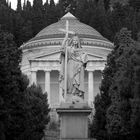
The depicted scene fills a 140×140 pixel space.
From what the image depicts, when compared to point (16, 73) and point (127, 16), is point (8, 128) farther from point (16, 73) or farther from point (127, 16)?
point (127, 16)

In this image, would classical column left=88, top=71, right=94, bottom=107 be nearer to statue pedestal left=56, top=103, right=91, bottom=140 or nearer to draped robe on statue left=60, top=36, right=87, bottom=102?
draped robe on statue left=60, top=36, right=87, bottom=102

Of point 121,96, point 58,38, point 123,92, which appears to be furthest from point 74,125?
point 58,38

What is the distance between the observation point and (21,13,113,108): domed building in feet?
349

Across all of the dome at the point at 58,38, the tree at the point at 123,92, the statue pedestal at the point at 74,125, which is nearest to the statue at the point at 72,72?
the statue pedestal at the point at 74,125

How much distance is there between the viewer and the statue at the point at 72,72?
29984 millimetres

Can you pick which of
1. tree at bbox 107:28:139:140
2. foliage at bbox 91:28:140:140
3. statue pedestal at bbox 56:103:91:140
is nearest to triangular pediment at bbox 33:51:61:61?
foliage at bbox 91:28:140:140

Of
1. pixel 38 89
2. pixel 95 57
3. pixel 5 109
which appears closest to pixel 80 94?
pixel 5 109

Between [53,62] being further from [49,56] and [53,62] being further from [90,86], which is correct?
[90,86]

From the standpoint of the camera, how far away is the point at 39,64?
352ft

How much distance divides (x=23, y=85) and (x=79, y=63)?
2017 centimetres

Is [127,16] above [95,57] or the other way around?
above

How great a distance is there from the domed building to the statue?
70.4 meters

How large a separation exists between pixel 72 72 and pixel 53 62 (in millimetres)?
76880

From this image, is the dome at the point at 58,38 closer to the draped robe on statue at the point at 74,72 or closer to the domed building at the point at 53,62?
the domed building at the point at 53,62
